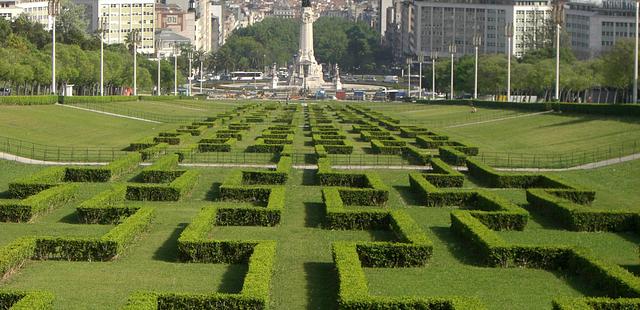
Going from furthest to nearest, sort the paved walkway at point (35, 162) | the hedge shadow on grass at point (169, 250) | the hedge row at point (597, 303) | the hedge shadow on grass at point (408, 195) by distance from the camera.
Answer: the paved walkway at point (35, 162) → the hedge shadow on grass at point (408, 195) → the hedge shadow on grass at point (169, 250) → the hedge row at point (597, 303)

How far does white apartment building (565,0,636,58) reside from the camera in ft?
559

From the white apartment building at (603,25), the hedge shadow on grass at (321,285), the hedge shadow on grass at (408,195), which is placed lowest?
the hedge shadow on grass at (321,285)

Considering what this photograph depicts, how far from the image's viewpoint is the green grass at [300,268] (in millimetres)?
23797

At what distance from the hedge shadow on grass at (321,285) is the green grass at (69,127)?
3648 cm

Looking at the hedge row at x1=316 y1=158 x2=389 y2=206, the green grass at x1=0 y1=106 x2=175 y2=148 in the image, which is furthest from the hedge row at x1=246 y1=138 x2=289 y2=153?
the hedge row at x1=316 y1=158 x2=389 y2=206

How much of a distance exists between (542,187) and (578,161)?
10.5 metres

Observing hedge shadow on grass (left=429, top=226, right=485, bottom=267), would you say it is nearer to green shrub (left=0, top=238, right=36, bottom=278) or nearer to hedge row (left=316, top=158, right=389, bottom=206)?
hedge row (left=316, top=158, right=389, bottom=206)

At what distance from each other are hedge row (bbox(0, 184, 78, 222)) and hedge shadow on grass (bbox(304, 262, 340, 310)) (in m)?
10.6

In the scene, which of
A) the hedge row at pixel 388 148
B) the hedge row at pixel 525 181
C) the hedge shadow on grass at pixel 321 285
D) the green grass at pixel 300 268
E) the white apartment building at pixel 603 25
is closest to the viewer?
the hedge shadow on grass at pixel 321 285

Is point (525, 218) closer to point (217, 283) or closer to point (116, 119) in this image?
point (217, 283)

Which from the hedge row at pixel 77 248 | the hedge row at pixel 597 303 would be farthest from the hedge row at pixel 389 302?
the hedge row at pixel 77 248

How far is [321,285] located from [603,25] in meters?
158

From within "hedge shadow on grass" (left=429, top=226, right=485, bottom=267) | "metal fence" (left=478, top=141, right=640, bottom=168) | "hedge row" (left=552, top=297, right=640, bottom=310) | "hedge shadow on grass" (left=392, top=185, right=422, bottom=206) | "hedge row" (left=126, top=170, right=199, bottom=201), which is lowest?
"hedge shadow on grass" (left=429, top=226, right=485, bottom=267)

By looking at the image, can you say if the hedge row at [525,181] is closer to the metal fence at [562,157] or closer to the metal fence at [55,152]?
the metal fence at [562,157]
